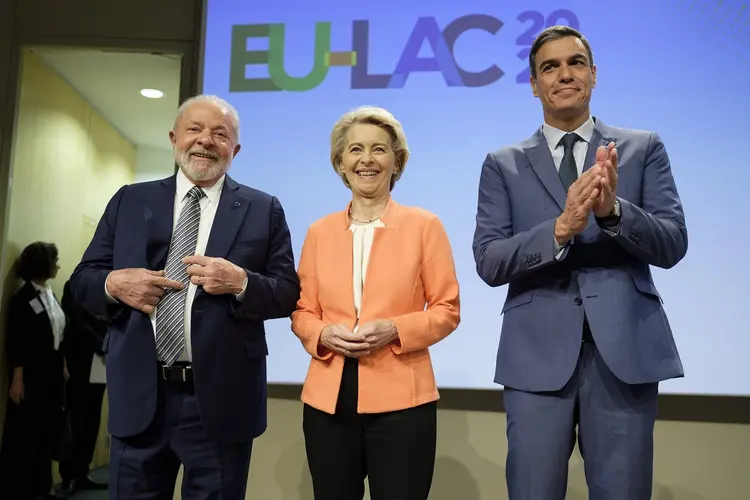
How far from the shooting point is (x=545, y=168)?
73.0 inches

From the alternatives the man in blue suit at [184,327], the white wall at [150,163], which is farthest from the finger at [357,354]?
the white wall at [150,163]

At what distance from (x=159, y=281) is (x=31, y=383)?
268cm

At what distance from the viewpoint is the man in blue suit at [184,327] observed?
6.18ft

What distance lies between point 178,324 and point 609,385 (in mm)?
1162

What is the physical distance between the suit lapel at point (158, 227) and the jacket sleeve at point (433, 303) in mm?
703

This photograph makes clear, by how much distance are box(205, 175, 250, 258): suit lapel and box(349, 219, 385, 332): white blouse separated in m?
0.34

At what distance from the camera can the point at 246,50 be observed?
11.6 feet

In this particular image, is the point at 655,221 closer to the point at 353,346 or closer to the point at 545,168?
the point at 545,168

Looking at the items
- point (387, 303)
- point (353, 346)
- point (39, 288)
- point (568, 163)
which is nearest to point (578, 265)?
Result: point (568, 163)

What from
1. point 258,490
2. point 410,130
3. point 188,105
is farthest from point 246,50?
point 258,490

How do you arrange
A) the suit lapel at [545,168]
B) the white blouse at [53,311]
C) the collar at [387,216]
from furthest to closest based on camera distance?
1. the white blouse at [53,311]
2. the collar at [387,216]
3. the suit lapel at [545,168]

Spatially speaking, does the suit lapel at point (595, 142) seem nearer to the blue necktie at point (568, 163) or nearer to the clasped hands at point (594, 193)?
the blue necktie at point (568, 163)

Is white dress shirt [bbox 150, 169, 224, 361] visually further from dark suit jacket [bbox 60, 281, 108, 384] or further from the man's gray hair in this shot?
dark suit jacket [bbox 60, 281, 108, 384]

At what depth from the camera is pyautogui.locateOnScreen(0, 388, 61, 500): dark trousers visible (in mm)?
3896
